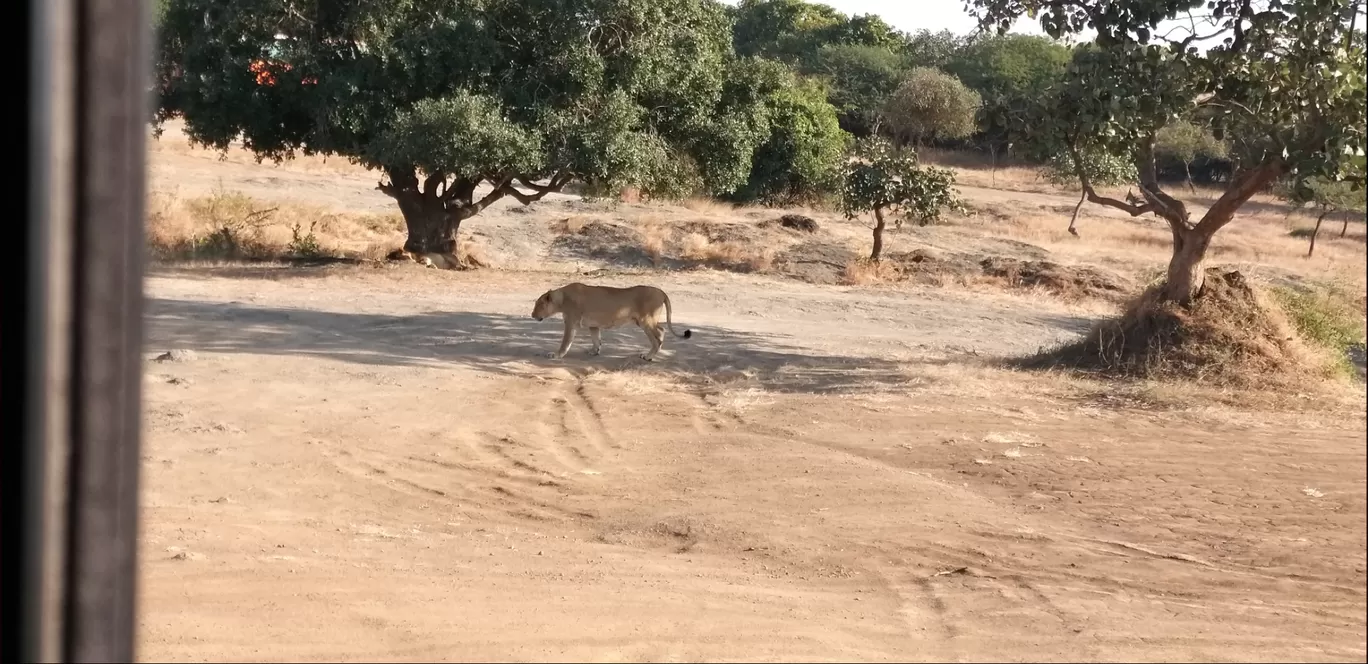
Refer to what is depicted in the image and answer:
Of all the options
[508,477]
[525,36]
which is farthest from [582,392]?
[525,36]

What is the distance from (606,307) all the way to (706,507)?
6.36 meters

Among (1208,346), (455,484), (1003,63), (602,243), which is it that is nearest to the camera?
(455,484)

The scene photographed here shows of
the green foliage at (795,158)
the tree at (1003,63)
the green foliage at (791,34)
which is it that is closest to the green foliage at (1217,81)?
the tree at (1003,63)

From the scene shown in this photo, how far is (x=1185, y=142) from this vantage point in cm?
2158

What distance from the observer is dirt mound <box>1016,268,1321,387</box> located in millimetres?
13805

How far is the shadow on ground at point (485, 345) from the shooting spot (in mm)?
14117

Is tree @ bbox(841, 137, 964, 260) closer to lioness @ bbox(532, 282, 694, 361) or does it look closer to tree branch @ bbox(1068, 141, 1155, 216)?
tree branch @ bbox(1068, 141, 1155, 216)

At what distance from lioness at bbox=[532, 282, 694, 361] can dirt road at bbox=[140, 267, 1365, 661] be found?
420 mm

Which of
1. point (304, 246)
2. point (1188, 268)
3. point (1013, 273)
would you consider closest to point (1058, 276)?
point (1013, 273)

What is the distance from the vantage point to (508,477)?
31.1ft

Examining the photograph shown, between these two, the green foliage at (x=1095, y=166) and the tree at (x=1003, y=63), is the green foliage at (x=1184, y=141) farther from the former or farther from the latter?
the tree at (x=1003, y=63)

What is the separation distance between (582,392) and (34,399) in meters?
10.2

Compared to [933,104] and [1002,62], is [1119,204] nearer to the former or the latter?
[1002,62]

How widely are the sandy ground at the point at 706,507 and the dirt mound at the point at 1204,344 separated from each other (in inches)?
55.7
